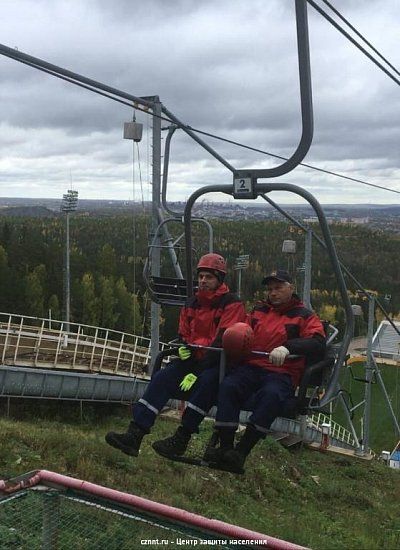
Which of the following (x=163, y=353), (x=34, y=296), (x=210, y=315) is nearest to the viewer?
(x=210, y=315)

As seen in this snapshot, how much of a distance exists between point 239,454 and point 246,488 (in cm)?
593

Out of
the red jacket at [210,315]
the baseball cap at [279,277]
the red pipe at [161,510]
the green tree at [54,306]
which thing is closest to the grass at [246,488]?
the red jacket at [210,315]

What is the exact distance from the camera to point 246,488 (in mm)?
9539

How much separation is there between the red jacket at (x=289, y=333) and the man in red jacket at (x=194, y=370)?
18 centimetres

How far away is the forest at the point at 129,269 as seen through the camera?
42.9 metres

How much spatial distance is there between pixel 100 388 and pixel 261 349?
13804 millimetres

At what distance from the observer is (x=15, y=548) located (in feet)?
13.0

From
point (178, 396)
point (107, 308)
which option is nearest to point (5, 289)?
point (107, 308)

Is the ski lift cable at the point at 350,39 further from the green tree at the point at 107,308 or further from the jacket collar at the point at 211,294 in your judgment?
the green tree at the point at 107,308

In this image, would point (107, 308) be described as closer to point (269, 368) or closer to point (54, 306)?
point (54, 306)

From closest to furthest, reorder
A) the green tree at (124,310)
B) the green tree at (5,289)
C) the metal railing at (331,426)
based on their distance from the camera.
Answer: the metal railing at (331,426) < the green tree at (5,289) < the green tree at (124,310)

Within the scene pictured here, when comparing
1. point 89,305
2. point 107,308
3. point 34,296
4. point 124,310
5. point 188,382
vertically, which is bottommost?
point 124,310

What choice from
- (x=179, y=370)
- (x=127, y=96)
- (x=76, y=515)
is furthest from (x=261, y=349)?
(x=127, y=96)

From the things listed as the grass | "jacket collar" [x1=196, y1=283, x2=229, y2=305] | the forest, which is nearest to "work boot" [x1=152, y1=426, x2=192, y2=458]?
"jacket collar" [x1=196, y1=283, x2=229, y2=305]
